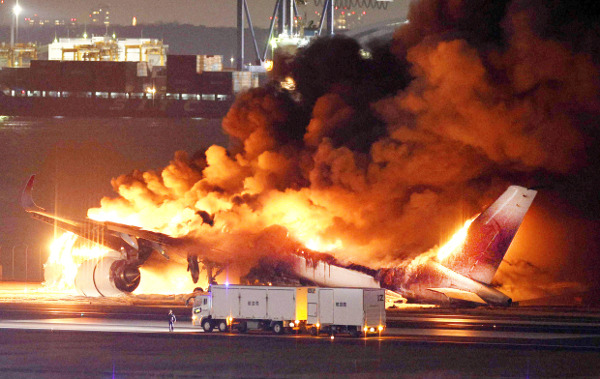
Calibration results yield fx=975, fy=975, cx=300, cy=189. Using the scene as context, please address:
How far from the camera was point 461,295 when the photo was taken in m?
59.8

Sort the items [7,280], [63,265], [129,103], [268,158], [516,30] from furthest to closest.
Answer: [129,103], [7,280], [63,265], [268,158], [516,30]

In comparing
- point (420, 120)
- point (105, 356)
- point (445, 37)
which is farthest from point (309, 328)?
point (445, 37)

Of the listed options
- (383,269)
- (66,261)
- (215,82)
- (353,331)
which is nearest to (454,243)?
(383,269)

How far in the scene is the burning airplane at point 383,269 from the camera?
60.3 meters

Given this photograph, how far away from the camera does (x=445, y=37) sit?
61.4 metres

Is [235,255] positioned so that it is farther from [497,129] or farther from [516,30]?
[516,30]

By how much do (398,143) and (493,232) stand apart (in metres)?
8.52

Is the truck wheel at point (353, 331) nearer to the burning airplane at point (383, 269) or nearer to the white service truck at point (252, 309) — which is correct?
the white service truck at point (252, 309)

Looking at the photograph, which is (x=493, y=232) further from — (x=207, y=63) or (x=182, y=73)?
(x=207, y=63)

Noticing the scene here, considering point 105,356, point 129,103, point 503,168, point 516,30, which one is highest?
point 129,103

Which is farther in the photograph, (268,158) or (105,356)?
(268,158)

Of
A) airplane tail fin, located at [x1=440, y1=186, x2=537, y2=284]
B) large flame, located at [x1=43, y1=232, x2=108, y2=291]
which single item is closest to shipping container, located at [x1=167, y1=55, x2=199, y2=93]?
large flame, located at [x1=43, y1=232, x2=108, y2=291]

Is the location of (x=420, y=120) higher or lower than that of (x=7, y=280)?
higher

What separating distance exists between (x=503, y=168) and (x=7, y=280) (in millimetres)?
60055
